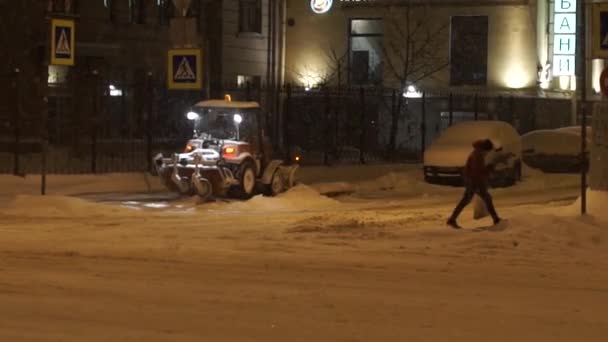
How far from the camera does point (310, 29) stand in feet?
157

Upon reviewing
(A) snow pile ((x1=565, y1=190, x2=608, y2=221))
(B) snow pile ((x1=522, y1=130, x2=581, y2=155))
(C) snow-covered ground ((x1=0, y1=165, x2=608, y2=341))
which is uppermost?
A: (B) snow pile ((x1=522, y1=130, x2=581, y2=155))

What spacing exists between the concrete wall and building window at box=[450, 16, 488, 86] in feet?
0.81

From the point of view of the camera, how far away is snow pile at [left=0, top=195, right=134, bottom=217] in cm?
2041

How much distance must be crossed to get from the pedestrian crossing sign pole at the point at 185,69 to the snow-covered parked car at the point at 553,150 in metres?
12.8

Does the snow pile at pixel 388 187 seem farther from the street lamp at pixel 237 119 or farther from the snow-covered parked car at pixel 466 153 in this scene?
the street lamp at pixel 237 119

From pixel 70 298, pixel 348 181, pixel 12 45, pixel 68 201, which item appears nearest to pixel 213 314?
pixel 70 298

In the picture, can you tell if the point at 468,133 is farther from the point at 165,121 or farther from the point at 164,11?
the point at 164,11

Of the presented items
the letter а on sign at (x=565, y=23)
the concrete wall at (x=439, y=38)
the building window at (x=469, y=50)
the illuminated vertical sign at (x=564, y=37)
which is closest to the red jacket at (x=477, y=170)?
the illuminated vertical sign at (x=564, y=37)

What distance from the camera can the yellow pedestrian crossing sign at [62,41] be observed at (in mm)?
21188

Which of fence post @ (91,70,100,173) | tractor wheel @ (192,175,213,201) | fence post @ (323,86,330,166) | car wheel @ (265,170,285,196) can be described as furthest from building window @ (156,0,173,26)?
tractor wheel @ (192,175,213,201)

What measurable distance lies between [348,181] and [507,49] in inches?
649

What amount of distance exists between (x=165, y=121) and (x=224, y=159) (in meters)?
13.5

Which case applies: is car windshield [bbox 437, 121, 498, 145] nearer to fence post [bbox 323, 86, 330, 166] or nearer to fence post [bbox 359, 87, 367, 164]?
fence post [bbox 323, 86, 330, 166]

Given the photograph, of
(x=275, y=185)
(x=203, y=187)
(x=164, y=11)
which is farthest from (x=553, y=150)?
(x=164, y=11)
